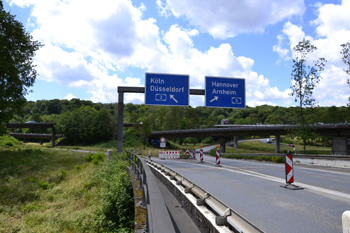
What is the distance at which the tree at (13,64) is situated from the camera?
90.7 feet

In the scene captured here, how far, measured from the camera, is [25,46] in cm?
3005

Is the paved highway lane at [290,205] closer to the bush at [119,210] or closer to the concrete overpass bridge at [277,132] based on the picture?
the bush at [119,210]

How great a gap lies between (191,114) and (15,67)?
89.5 metres

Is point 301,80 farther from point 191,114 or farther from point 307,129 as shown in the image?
point 191,114

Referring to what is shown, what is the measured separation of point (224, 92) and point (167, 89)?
14.7 ft

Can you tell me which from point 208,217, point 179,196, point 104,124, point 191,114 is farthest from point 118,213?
point 191,114

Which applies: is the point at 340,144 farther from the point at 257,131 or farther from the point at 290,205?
the point at 290,205

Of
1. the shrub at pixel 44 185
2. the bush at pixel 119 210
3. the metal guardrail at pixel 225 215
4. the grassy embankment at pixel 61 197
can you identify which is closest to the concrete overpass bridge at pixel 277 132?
the grassy embankment at pixel 61 197

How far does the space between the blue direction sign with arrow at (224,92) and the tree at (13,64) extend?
67.9 feet

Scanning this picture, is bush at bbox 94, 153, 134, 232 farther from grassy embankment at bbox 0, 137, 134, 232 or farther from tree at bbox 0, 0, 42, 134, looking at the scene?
tree at bbox 0, 0, 42, 134

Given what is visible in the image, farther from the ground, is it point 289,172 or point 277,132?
point 277,132

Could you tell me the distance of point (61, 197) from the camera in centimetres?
1717

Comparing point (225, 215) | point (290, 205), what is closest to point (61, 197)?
point (290, 205)

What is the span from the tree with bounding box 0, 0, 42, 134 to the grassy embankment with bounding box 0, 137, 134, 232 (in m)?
5.67
